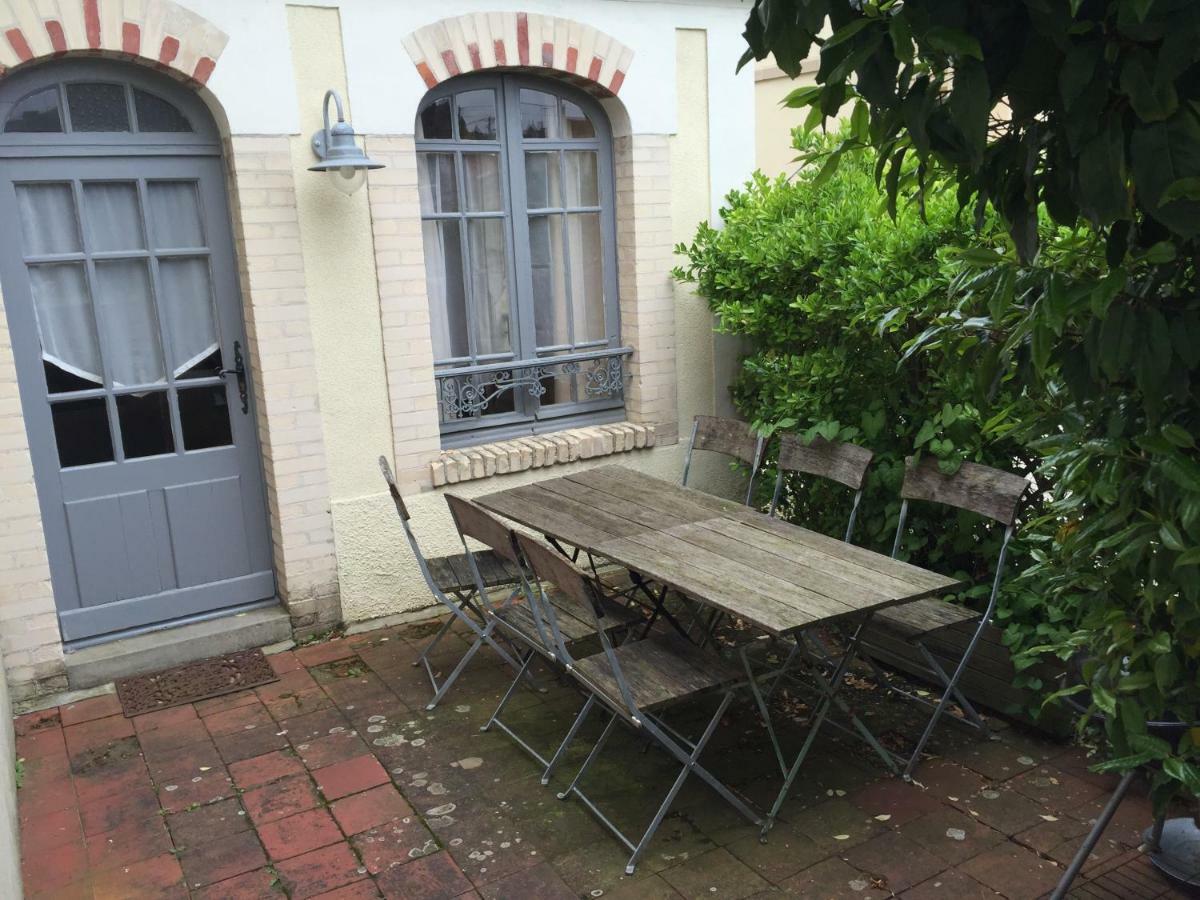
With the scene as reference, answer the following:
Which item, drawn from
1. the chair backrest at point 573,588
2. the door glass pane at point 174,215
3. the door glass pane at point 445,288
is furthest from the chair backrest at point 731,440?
the door glass pane at point 174,215

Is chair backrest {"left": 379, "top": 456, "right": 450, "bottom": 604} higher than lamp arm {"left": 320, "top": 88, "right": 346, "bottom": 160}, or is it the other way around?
lamp arm {"left": 320, "top": 88, "right": 346, "bottom": 160}

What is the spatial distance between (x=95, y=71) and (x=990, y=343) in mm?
Answer: 4364

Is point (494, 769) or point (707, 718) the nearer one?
point (494, 769)

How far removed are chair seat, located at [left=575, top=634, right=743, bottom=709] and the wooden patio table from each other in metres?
0.15

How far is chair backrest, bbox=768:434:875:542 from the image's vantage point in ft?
16.1

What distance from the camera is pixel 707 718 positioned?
15.3ft

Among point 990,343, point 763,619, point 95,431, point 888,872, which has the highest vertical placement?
point 990,343

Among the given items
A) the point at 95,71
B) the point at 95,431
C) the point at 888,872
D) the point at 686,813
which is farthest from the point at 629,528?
the point at 95,71

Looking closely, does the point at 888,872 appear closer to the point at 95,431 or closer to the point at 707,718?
the point at 707,718

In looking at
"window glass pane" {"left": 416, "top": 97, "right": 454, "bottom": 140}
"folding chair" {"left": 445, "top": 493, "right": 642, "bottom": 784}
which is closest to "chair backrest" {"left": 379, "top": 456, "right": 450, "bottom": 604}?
"folding chair" {"left": 445, "top": 493, "right": 642, "bottom": 784}

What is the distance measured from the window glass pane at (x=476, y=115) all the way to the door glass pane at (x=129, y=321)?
188 centimetres

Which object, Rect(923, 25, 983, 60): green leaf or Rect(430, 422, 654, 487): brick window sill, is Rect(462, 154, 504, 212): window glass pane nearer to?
Rect(430, 422, 654, 487): brick window sill

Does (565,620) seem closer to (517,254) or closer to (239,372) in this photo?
(239,372)

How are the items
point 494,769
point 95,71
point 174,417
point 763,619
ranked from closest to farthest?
point 763,619 → point 494,769 → point 95,71 → point 174,417
